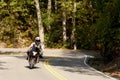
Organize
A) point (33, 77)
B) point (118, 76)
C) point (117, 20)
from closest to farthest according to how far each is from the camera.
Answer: point (33, 77)
point (118, 76)
point (117, 20)

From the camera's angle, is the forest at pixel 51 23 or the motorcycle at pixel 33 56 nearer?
the motorcycle at pixel 33 56

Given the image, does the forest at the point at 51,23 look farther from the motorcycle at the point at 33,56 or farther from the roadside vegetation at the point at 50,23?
the motorcycle at the point at 33,56

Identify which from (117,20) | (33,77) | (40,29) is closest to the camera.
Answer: (33,77)

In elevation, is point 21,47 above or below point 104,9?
below

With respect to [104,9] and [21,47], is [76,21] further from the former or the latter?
[104,9]

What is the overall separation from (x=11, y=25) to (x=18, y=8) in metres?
2.59

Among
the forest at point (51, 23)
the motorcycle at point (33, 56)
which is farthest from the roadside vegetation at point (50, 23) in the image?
the motorcycle at point (33, 56)

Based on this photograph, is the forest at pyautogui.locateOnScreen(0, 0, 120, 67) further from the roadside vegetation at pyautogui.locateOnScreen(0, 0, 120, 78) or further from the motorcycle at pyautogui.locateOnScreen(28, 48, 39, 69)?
the motorcycle at pyautogui.locateOnScreen(28, 48, 39, 69)

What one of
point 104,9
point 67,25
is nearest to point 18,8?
point 67,25

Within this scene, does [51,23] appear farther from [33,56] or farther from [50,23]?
[33,56]

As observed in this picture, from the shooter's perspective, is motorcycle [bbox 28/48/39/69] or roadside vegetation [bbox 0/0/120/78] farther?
roadside vegetation [bbox 0/0/120/78]

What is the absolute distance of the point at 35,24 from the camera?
57.2 m

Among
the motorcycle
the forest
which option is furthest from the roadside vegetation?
the motorcycle

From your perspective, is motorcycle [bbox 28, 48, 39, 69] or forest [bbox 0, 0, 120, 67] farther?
forest [bbox 0, 0, 120, 67]
